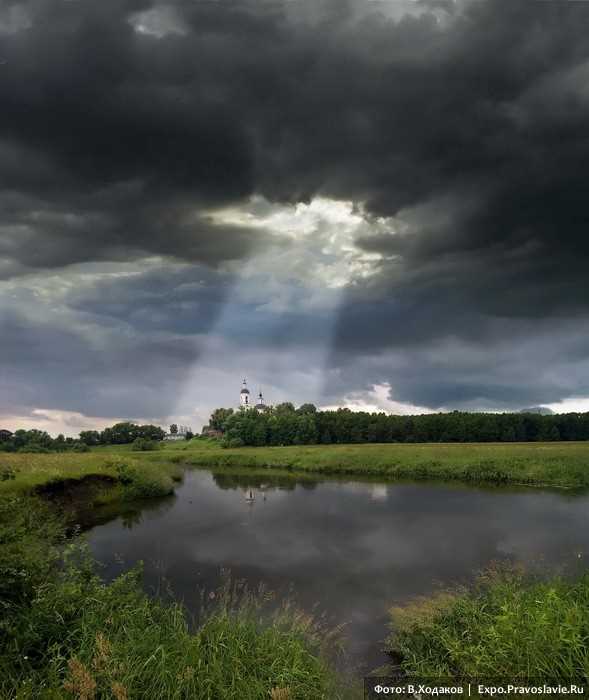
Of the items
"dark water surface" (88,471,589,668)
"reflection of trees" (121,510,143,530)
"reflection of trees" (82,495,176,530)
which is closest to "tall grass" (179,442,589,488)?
"dark water surface" (88,471,589,668)

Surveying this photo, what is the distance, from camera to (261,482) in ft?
155

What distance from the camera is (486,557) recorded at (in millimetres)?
17828

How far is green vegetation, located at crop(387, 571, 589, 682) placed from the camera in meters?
7.52

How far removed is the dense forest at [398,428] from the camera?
97812mm

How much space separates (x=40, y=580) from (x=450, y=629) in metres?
9.41

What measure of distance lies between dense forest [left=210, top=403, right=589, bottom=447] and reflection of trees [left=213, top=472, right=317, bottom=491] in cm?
5239

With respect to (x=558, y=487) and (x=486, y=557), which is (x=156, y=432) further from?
(x=486, y=557)

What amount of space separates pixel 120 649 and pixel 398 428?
350ft

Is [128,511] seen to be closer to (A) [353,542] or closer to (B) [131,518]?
(B) [131,518]

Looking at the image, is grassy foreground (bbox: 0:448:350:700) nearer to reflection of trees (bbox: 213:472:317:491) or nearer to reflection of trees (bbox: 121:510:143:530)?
reflection of trees (bbox: 121:510:143:530)

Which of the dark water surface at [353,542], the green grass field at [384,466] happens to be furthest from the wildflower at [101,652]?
the green grass field at [384,466]

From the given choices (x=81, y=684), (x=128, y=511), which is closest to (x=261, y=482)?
(x=128, y=511)

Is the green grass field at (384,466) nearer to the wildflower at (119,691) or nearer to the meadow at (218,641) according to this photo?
the meadow at (218,641)

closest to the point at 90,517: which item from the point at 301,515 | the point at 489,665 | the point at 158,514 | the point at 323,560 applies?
the point at 158,514
